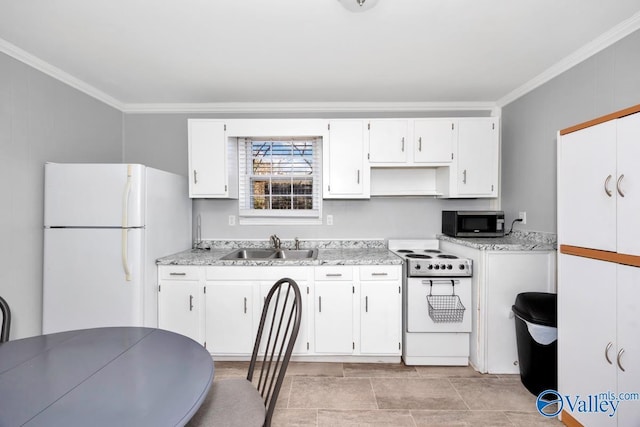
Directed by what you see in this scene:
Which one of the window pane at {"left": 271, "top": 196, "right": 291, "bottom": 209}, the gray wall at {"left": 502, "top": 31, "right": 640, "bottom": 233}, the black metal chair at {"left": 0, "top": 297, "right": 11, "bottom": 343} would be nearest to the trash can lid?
the gray wall at {"left": 502, "top": 31, "right": 640, "bottom": 233}

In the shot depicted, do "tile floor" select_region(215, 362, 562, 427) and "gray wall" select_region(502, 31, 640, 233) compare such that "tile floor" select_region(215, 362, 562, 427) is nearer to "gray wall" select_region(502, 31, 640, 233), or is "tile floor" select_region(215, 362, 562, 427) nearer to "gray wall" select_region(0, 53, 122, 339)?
"gray wall" select_region(502, 31, 640, 233)

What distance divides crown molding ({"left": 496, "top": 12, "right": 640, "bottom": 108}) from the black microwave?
1205 mm

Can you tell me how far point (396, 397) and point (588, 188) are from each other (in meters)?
1.84

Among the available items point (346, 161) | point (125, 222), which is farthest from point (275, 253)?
point (125, 222)

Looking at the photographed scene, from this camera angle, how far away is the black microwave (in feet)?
9.54

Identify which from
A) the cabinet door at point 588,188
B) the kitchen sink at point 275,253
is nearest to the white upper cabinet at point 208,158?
the kitchen sink at point 275,253

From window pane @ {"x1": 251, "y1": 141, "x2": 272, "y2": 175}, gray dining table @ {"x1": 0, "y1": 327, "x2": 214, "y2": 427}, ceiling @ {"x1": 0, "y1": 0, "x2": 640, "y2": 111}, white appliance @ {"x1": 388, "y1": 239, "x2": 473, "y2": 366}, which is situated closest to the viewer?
gray dining table @ {"x1": 0, "y1": 327, "x2": 214, "y2": 427}

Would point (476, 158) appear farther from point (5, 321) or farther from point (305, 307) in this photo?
point (5, 321)

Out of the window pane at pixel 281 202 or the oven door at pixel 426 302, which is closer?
the oven door at pixel 426 302

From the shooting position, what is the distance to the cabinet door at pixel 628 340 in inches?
56.4

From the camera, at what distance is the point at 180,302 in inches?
103

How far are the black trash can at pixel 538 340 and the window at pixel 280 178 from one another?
2053mm

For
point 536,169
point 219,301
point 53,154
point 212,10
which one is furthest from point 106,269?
point 536,169

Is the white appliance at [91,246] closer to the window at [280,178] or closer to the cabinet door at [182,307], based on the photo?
the cabinet door at [182,307]
